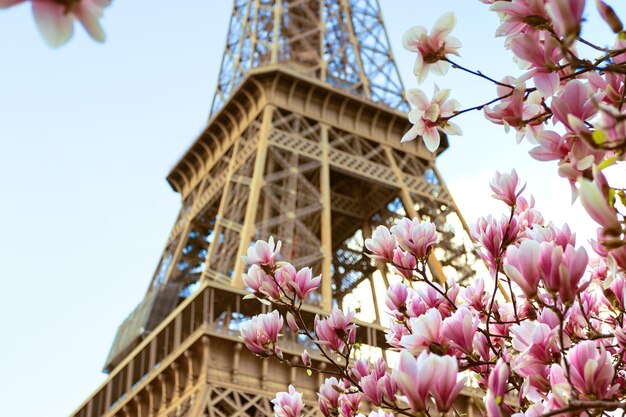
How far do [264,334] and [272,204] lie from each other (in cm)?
1834

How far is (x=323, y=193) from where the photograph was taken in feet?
67.4

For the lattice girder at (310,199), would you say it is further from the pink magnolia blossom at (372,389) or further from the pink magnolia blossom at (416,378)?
the pink magnolia blossom at (416,378)

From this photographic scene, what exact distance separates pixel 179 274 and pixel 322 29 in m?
10.6

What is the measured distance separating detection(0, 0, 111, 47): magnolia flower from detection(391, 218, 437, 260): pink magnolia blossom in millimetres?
2114

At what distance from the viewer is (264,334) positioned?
3.52 metres

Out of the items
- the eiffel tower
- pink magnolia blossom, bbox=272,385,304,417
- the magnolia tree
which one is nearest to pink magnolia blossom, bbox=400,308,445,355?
the magnolia tree

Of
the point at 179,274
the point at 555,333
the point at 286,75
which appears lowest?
the point at 555,333

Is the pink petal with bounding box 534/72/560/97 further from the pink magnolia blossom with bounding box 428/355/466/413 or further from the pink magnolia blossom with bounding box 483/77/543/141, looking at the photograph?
the pink magnolia blossom with bounding box 428/355/466/413

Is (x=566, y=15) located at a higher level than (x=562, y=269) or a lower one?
higher

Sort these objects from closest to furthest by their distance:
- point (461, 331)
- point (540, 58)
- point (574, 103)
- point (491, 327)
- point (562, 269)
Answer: point (562, 269)
point (574, 103)
point (540, 58)
point (461, 331)
point (491, 327)

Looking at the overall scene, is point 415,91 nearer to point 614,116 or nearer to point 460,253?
point 614,116

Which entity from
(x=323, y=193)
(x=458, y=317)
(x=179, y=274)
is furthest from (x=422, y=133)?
(x=179, y=274)

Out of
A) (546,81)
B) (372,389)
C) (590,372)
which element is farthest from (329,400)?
(546,81)

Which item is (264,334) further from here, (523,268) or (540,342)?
(523,268)
